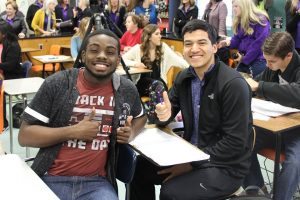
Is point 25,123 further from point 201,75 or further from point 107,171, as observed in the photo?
point 201,75

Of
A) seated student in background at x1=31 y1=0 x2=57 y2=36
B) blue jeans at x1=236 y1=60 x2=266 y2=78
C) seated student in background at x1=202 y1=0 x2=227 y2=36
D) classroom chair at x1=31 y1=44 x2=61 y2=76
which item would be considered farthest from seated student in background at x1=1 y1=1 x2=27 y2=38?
blue jeans at x1=236 y1=60 x2=266 y2=78

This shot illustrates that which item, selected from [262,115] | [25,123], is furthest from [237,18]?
[25,123]

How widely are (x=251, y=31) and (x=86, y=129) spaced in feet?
10.1

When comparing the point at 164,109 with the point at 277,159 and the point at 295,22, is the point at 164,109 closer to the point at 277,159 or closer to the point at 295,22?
the point at 277,159

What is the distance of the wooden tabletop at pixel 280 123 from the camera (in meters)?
2.21

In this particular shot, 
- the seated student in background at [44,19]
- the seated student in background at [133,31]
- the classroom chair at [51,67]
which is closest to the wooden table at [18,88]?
the seated student in background at [133,31]

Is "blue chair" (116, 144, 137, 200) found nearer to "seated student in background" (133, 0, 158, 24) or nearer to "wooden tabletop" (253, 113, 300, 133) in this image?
"wooden tabletop" (253, 113, 300, 133)

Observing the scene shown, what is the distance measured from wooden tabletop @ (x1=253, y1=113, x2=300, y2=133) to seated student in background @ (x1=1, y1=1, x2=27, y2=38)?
549cm

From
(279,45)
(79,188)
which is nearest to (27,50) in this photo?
(279,45)

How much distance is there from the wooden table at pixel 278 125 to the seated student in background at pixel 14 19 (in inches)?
216

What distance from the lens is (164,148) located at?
1781mm

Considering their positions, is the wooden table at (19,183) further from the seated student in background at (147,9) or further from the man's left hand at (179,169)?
the seated student in background at (147,9)

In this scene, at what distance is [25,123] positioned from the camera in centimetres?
173

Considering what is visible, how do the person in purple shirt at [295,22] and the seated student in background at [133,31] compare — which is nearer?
the person in purple shirt at [295,22]
